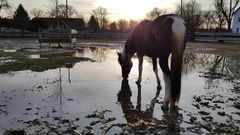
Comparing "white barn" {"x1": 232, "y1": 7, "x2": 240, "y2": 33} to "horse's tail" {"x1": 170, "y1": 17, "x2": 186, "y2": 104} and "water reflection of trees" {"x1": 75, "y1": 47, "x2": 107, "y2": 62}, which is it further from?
"horse's tail" {"x1": 170, "y1": 17, "x2": 186, "y2": 104}

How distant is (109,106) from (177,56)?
5.82 feet

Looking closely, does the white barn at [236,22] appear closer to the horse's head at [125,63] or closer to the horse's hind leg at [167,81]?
the horse's head at [125,63]

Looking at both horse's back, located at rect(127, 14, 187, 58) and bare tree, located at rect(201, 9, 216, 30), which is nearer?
horse's back, located at rect(127, 14, 187, 58)

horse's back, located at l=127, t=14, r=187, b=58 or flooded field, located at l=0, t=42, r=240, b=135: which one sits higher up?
horse's back, located at l=127, t=14, r=187, b=58

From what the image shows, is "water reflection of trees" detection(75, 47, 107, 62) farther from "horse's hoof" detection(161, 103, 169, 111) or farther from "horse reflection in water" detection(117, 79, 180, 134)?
"horse's hoof" detection(161, 103, 169, 111)

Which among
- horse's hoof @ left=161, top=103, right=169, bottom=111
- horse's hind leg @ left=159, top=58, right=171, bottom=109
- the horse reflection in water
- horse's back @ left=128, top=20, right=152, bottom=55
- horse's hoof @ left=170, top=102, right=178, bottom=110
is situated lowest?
the horse reflection in water

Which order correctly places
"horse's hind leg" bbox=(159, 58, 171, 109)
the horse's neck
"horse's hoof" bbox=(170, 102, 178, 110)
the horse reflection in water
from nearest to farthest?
the horse reflection in water < "horse's hoof" bbox=(170, 102, 178, 110) < "horse's hind leg" bbox=(159, 58, 171, 109) < the horse's neck

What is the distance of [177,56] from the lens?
18.2 ft

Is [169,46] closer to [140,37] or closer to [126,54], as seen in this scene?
[140,37]

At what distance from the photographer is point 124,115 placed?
5406mm

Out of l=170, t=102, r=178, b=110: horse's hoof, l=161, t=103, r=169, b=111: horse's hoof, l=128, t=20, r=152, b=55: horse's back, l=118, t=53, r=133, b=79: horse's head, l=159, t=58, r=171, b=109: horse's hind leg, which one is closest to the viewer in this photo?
l=170, t=102, r=178, b=110: horse's hoof

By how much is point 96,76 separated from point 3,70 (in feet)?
12.0

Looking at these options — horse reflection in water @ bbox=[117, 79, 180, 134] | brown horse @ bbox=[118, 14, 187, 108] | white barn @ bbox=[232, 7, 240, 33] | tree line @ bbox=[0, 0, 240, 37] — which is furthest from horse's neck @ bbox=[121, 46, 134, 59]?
white barn @ bbox=[232, 7, 240, 33]

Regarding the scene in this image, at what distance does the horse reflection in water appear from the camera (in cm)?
454
